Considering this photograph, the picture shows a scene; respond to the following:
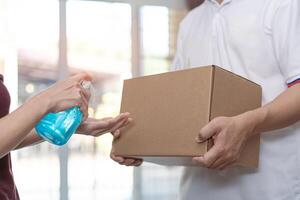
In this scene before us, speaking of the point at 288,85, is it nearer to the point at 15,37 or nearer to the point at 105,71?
the point at 105,71

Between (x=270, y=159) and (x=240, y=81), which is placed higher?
(x=240, y=81)

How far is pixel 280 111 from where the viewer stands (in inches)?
41.6

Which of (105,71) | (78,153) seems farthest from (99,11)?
(78,153)

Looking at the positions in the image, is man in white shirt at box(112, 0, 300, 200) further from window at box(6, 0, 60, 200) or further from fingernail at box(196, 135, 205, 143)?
window at box(6, 0, 60, 200)

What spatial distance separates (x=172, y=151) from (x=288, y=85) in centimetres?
35

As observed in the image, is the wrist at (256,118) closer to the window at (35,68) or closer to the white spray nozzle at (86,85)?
the white spray nozzle at (86,85)

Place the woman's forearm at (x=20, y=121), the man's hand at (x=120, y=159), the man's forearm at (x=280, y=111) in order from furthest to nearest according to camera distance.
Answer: the man's hand at (x=120, y=159) < the man's forearm at (x=280, y=111) < the woman's forearm at (x=20, y=121)

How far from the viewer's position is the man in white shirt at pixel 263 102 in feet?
3.37

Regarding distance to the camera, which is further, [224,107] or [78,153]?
[78,153]

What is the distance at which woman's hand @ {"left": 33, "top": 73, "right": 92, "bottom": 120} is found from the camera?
96 cm

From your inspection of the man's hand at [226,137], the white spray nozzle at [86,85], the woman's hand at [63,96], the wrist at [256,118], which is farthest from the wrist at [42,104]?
the wrist at [256,118]

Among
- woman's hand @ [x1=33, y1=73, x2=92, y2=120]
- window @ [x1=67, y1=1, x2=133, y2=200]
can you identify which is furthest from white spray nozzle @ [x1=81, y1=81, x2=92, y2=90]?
window @ [x1=67, y1=1, x2=133, y2=200]

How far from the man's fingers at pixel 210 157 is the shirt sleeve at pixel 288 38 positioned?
276mm

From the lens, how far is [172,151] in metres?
1.02
